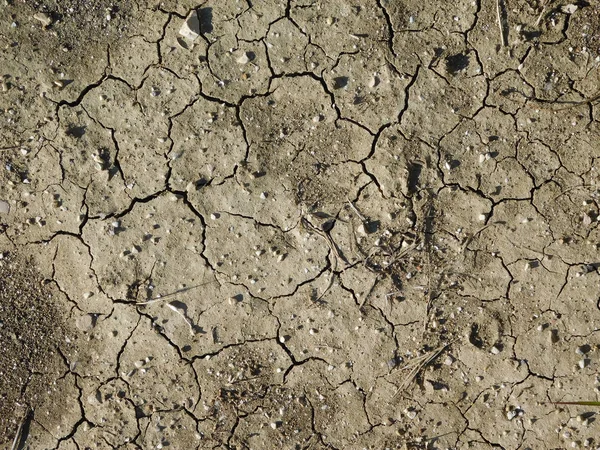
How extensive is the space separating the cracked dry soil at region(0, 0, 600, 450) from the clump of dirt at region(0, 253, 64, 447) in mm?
22

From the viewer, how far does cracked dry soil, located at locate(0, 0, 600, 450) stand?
341cm

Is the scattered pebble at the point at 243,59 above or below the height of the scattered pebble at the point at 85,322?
above

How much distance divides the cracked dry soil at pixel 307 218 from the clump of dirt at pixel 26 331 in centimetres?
2

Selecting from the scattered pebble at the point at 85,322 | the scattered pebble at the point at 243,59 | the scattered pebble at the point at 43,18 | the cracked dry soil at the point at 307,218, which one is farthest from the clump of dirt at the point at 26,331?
the scattered pebble at the point at 243,59

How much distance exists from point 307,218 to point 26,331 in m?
2.09

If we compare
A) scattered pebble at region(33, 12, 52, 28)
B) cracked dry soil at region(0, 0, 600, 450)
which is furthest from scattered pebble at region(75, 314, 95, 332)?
scattered pebble at region(33, 12, 52, 28)

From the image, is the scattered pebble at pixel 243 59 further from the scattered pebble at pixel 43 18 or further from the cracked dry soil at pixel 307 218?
the scattered pebble at pixel 43 18

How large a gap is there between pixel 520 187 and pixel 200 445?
2.78 m

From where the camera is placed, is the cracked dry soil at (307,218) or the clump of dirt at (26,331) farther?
the clump of dirt at (26,331)

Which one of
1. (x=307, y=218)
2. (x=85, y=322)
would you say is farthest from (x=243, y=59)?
(x=85, y=322)

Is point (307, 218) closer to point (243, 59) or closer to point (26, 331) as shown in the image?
point (243, 59)

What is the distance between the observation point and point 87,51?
3451mm

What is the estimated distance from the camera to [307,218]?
3449 mm

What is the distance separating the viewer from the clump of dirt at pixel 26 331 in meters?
3.52
